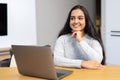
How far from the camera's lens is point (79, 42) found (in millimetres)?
1984

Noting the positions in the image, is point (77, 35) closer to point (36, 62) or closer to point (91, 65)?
point (91, 65)

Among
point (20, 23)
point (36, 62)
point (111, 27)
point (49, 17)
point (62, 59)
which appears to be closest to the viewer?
point (36, 62)

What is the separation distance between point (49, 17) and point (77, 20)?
2426mm

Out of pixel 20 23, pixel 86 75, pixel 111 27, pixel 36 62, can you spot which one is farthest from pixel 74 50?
pixel 111 27

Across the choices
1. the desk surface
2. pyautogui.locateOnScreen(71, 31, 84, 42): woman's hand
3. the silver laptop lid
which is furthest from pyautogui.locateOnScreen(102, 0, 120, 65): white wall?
the silver laptop lid

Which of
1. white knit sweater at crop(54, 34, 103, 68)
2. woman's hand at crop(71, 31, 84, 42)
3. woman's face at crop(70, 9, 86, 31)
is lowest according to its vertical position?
white knit sweater at crop(54, 34, 103, 68)

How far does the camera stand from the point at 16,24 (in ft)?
12.8

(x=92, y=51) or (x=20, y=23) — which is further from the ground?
(x=20, y=23)

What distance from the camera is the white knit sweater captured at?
1938mm

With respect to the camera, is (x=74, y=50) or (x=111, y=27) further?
(x=111, y=27)

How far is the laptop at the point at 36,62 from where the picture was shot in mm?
1449

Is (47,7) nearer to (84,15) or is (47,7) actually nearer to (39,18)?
(39,18)

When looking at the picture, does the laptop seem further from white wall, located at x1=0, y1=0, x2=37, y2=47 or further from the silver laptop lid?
white wall, located at x1=0, y1=0, x2=37, y2=47

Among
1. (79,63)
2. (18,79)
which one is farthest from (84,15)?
(18,79)
